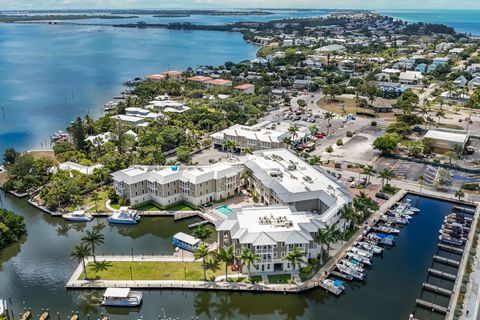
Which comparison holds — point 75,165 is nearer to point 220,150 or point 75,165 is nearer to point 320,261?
point 220,150

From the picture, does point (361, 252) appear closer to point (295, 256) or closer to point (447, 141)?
point (295, 256)

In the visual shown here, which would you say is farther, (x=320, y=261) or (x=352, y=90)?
(x=352, y=90)

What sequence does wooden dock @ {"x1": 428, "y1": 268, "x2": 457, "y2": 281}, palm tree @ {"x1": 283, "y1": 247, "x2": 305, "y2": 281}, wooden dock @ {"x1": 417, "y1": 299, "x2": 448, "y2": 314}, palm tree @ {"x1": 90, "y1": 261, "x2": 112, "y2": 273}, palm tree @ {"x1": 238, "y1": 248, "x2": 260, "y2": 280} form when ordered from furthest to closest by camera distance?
palm tree @ {"x1": 90, "y1": 261, "x2": 112, "y2": 273}, wooden dock @ {"x1": 428, "y1": 268, "x2": 457, "y2": 281}, palm tree @ {"x1": 283, "y1": 247, "x2": 305, "y2": 281}, palm tree @ {"x1": 238, "y1": 248, "x2": 260, "y2": 280}, wooden dock @ {"x1": 417, "y1": 299, "x2": 448, "y2": 314}

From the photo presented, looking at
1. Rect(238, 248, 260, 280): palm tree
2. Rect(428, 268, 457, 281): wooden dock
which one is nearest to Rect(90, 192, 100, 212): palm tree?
Rect(238, 248, 260, 280): palm tree

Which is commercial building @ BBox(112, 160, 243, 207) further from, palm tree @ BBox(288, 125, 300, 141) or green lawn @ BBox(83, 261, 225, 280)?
palm tree @ BBox(288, 125, 300, 141)

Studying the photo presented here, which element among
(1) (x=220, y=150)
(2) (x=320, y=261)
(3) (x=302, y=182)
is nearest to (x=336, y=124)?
(1) (x=220, y=150)

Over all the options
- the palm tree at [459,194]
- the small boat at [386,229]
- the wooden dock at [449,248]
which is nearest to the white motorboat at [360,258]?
the small boat at [386,229]

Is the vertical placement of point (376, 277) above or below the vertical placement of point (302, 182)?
below
